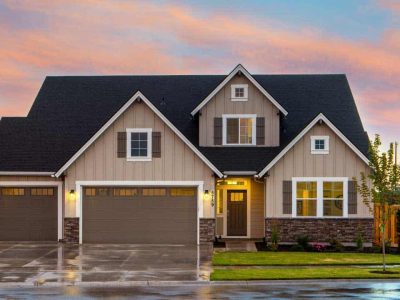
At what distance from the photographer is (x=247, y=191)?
1340 inches

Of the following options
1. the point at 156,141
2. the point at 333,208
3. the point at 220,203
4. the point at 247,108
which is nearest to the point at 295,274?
the point at 333,208

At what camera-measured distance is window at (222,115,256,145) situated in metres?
34.2

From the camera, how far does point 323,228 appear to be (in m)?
31.8

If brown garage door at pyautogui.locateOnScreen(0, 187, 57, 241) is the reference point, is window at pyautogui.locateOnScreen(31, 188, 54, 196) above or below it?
above

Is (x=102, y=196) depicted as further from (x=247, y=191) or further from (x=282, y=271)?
(x=282, y=271)

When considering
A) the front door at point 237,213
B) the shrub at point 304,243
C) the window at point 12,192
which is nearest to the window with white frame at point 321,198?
the shrub at point 304,243

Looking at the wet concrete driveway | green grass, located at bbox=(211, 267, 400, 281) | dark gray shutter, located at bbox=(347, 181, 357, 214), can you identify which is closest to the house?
dark gray shutter, located at bbox=(347, 181, 357, 214)

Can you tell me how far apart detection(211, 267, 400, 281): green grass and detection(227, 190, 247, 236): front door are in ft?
36.9

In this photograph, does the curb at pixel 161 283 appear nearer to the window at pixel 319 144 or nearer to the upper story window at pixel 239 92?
the window at pixel 319 144

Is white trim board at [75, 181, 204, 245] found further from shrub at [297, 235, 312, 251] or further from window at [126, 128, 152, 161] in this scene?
shrub at [297, 235, 312, 251]

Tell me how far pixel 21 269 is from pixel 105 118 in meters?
15.0

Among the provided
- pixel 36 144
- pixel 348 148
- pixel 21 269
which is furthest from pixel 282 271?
pixel 36 144

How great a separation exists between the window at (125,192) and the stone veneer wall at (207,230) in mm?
3308

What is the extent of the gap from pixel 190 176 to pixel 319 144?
5941mm
